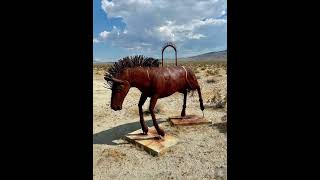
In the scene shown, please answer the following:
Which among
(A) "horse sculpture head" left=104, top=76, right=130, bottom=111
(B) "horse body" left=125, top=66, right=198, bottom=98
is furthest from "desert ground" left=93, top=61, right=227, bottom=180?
(B) "horse body" left=125, top=66, right=198, bottom=98

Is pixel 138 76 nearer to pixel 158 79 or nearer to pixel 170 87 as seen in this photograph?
pixel 158 79

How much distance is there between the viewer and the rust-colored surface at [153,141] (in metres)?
5.39

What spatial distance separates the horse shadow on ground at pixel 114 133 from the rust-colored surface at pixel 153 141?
44cm

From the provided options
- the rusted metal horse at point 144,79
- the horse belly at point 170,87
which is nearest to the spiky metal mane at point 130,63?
the rusted metal horse at point 144,79

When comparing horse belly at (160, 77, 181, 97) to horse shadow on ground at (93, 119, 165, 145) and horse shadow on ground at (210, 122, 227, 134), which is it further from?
horse shadow on ground at (93, 119, 165, 145)

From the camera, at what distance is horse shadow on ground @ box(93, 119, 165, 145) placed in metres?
6.35

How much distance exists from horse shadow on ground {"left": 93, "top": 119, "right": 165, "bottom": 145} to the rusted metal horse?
0.83m

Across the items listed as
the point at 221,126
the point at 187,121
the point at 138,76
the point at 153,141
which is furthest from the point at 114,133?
the point at 221,126

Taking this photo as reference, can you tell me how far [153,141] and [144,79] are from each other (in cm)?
129
